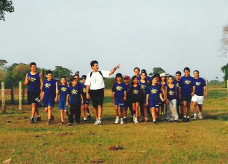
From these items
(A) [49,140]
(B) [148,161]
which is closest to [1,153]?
(A) [49,140]

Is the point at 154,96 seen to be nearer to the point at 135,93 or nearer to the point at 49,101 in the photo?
the point at 135,93

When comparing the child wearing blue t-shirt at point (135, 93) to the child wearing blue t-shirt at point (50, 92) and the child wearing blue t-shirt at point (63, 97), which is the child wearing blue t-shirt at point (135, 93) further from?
the child wearing blue t-shirt at point (50, 92)

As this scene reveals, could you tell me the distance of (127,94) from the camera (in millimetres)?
13328

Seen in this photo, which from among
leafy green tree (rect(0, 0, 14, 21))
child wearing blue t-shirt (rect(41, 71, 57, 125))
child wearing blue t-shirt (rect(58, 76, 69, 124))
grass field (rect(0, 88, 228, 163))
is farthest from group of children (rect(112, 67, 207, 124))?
leafy green tree (rect(0, 0, 14, 21))

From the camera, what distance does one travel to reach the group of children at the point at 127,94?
12.8m

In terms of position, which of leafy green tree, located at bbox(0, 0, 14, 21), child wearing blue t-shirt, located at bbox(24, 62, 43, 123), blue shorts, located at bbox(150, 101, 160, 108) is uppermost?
leafy green tree, located at bbox(0, 0, 14, 21)

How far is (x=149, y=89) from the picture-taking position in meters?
13.2

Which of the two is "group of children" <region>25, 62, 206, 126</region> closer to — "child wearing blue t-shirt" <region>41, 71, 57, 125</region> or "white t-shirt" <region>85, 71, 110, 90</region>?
"child wearing blue t-shirt" <region>41, 71, 57, 125</region>

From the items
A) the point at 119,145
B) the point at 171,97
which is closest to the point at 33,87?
the point at 171,97

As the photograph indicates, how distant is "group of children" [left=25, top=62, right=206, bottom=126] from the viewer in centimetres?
1280

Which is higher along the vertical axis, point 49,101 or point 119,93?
point 119,93

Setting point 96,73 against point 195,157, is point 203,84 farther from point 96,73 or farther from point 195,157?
point 195,157

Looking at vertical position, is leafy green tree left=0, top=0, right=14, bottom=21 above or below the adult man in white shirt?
above

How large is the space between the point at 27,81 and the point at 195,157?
316 inches
